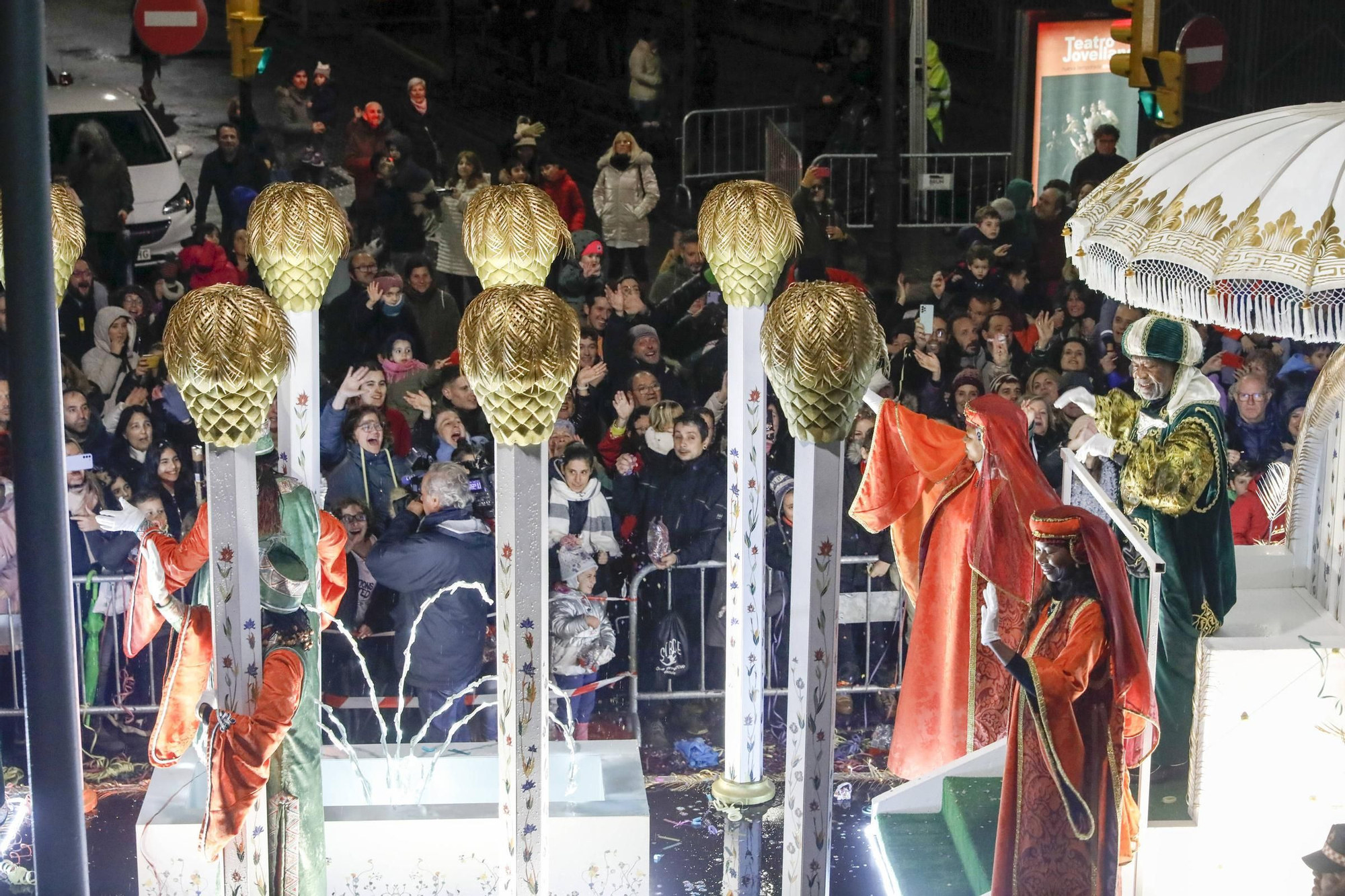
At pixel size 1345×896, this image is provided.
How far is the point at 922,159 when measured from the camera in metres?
11.9

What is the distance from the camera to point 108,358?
8.86 m

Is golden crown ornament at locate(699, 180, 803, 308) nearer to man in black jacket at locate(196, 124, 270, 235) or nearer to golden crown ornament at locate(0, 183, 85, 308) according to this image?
golden crown ornament at locate(0, 183, 85, 308)

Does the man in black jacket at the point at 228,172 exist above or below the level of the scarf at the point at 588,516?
above

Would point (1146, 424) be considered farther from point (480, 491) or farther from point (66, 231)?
point (66, 231)

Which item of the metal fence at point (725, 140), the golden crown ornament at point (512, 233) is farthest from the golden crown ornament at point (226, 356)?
the metal fence at point (725, 140)

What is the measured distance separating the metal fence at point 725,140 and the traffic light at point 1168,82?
7.97 ft

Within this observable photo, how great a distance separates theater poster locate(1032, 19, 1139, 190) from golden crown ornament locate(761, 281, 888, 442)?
7.32 meters

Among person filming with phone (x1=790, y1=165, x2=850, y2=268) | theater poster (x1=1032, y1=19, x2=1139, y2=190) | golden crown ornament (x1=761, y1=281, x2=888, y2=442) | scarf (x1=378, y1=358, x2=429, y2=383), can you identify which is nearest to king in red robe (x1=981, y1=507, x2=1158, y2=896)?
golden crown ornament (x1=761, y1=281, x2=888, y2=442)

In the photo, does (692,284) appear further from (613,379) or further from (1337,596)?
(1337,596)

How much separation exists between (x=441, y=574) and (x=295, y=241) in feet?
8.72

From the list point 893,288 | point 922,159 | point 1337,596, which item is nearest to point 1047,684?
point 1337,596

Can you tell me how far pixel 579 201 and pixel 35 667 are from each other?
26.4ft

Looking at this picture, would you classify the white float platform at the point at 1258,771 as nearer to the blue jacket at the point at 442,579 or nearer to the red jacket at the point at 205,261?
the blue jacket at the point at 442,579

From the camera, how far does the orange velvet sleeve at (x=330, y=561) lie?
5.98 meters
